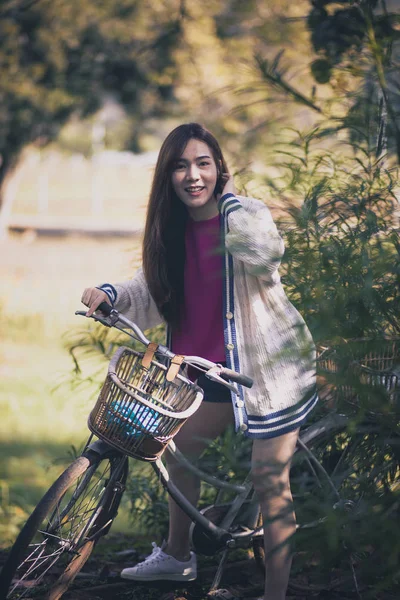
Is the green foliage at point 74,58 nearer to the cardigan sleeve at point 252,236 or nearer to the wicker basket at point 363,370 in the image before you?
the cardigan sleeve at point 252,236

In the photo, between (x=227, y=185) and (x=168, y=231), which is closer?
(x=227, y=185)

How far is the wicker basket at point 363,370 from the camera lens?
1.97 metres

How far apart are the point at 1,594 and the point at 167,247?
4.31ft

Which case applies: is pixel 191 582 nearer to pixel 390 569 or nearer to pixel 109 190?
pixel 390 569

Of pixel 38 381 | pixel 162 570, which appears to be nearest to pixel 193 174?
pixel 162 570

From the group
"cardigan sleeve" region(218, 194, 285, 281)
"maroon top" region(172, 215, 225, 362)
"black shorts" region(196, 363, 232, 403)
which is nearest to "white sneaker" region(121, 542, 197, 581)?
"black shorts" region(196, 363, 232, 403)

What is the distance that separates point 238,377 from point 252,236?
443 millimetres

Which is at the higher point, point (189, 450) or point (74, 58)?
point (74, 58)

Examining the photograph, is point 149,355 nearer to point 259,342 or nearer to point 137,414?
point 137,414

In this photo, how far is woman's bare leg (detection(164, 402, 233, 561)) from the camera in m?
3.08

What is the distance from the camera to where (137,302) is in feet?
10.2

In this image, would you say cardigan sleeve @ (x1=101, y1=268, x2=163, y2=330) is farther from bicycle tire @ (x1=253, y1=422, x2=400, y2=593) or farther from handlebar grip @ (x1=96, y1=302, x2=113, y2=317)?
bicycle tire @ (x1=253, y1=422, x2=400, y2=593)

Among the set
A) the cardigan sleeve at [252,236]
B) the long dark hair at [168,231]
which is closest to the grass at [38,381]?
the long dark hair at [168,231]

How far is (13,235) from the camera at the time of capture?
76.3ft
